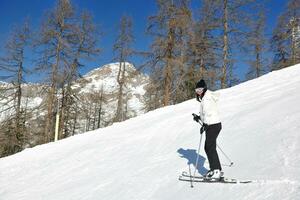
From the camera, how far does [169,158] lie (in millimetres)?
10203

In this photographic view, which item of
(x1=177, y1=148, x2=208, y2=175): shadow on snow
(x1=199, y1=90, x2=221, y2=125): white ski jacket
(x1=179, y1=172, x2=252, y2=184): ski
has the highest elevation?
(x1=199, y1=90, x2=221, y2=125): white ski jacket

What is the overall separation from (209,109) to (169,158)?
114 inches

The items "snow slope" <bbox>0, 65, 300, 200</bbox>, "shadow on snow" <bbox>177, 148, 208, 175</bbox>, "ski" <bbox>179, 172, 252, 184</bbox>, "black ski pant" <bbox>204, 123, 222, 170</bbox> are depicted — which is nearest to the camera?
"ski" <bbox>179, 172, 252, 184</bbox>

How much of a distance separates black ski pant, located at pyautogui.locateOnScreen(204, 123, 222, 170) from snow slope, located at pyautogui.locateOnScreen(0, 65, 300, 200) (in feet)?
1.42

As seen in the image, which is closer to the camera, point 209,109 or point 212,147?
point 212,147

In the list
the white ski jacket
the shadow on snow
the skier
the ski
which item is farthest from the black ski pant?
the shadow on snow

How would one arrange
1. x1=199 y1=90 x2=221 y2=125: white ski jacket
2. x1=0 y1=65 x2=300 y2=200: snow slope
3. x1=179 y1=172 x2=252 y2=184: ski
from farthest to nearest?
x1=199 y1=90 x2=221 y2=125: white ski jacket < x1=0 y1=65 x2=300 y2=200: snow slope < x1=179 y1=172 x2=252 y2=184: ski

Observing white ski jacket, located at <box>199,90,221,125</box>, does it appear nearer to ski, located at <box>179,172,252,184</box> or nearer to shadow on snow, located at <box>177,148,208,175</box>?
ski, located at <box>179,172,252,184</box>

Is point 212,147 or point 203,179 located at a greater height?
point 212,147

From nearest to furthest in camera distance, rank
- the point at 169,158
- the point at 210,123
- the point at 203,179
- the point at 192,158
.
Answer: the point at 203,179 < the point at 210,123 < the point at 192,158 < the point at 169,158

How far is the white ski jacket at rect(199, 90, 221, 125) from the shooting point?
7730 mm

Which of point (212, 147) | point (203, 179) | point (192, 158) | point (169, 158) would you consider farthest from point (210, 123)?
point (169, 158)

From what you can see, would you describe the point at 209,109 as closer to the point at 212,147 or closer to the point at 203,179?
the point at 212,147

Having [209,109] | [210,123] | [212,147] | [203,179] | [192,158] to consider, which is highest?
[209,109]
